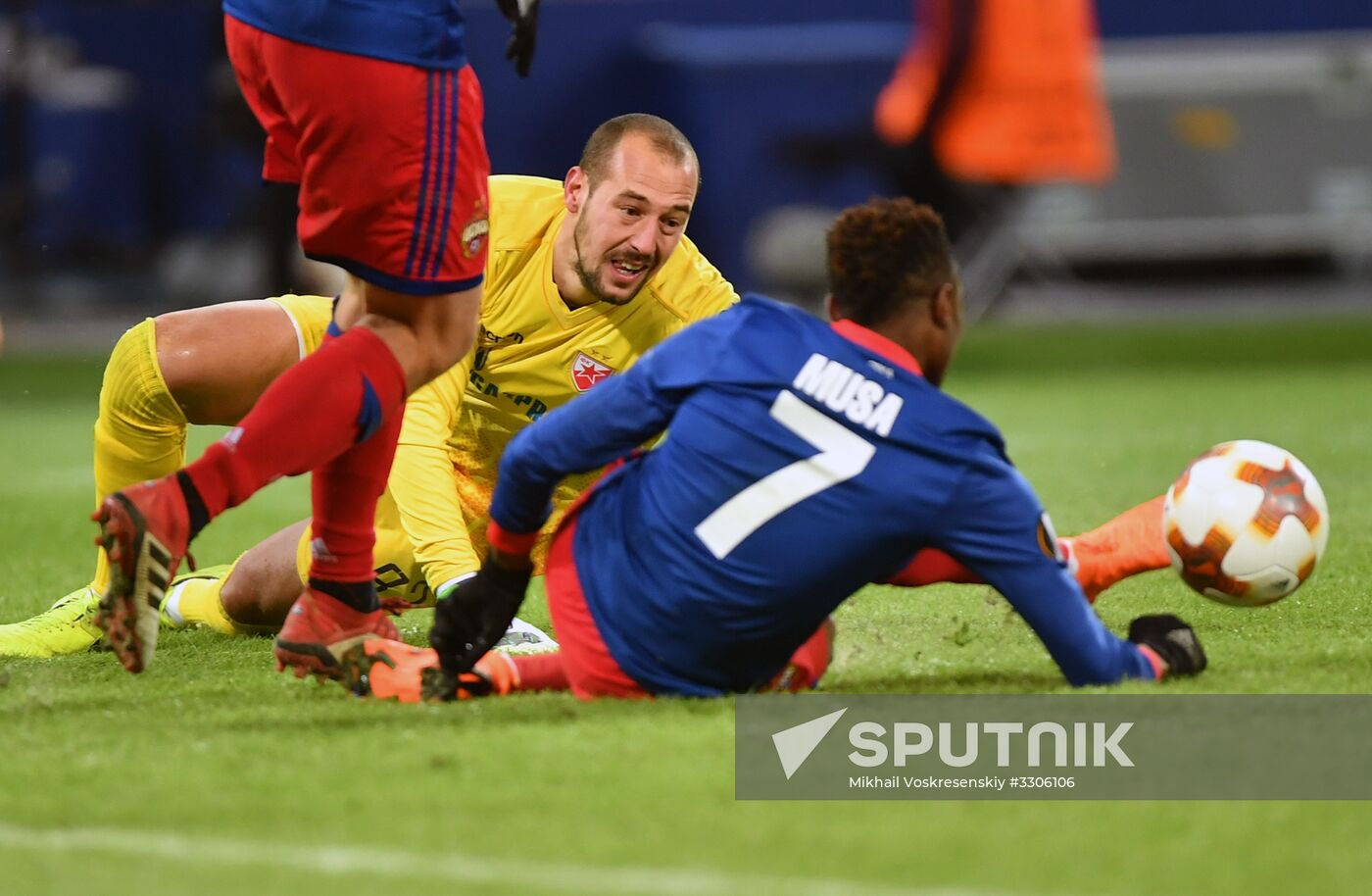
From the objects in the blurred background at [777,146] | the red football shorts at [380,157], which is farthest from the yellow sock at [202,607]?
the blurred background at [777,146]

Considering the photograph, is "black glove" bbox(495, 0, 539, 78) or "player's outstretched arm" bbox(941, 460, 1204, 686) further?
"black glove" bbox(495, 0, 539, 78)

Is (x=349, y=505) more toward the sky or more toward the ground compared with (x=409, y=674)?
more toward the sky

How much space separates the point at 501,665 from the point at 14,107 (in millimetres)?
14680

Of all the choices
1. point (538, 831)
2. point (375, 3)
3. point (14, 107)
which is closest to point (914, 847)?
point (538, 831)

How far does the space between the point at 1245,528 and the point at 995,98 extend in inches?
473

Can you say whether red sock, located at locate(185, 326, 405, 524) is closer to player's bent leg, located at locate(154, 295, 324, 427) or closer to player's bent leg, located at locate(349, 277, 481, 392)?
player's bent leg, located at locate(349, 277, 481, 392)

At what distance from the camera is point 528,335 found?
502 centimetres

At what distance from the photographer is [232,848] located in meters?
2.87

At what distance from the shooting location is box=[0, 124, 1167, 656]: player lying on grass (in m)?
4.59

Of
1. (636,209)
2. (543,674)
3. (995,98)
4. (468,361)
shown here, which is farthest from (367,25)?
(995,98)

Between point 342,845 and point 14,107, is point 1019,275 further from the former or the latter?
point 342,845

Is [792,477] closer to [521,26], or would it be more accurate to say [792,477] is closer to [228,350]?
[521,26]

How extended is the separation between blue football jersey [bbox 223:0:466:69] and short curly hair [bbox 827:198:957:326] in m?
0.81

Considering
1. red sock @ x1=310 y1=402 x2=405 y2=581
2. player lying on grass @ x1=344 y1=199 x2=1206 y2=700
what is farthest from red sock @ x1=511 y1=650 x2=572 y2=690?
red sock @ x1=310 y1=402 x2=405 y2=581
